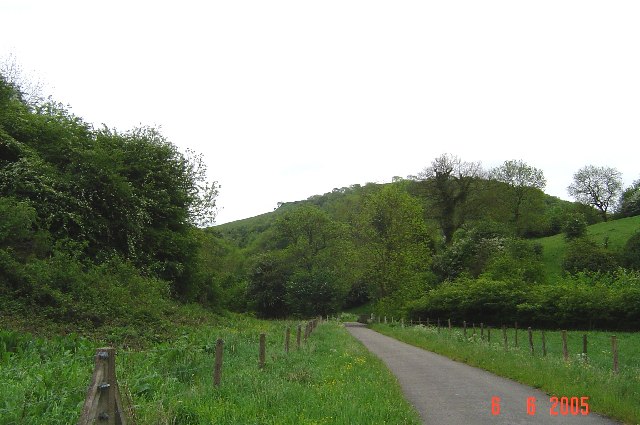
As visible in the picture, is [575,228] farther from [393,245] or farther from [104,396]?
[104,396]

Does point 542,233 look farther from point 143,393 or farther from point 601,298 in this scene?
point 143,393

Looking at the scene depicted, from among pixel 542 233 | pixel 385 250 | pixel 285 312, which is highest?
pixel 542 233

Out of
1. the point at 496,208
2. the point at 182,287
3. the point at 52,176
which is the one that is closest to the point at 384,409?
the point at 52,176

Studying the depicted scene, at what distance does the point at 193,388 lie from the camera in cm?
833

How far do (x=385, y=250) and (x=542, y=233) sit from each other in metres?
34.4

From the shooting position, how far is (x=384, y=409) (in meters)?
7.92

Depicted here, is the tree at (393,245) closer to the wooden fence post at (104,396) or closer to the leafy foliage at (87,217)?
the leafy foliage at (87,217)

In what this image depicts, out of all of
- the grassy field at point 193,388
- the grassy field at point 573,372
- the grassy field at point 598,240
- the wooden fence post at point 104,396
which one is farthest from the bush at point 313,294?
the wooden fence post at point 104,396

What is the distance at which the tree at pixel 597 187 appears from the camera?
83.1 m

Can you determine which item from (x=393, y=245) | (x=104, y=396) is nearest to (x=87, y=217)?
(x=104, y=396)

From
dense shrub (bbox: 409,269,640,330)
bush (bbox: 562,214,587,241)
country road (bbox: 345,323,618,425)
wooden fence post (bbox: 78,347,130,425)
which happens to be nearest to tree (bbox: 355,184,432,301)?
dense shrub (bbox: 409,269,640,330)

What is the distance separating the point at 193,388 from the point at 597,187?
90.4 meters

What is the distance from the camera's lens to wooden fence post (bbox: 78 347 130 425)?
4836 millimetres

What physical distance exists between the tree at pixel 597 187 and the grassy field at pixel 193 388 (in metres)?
84.3
